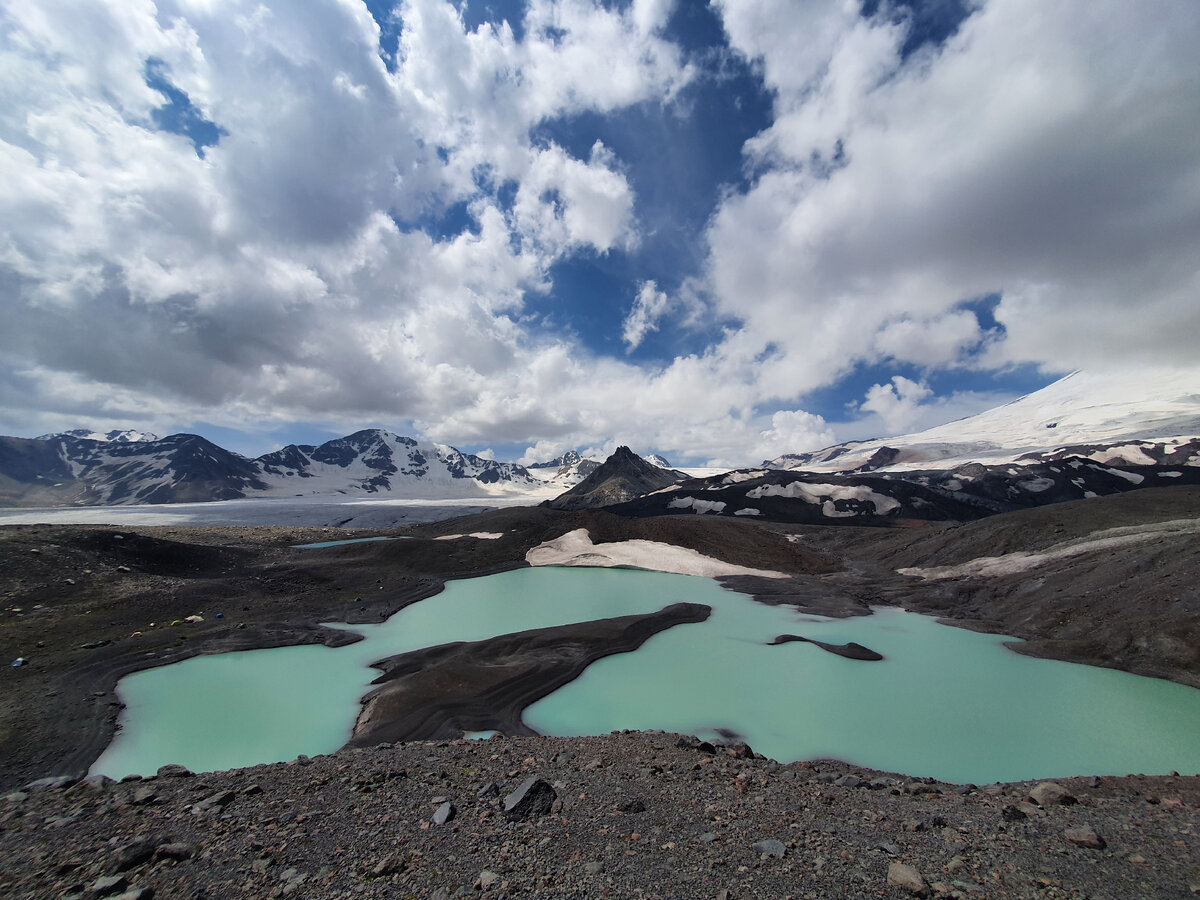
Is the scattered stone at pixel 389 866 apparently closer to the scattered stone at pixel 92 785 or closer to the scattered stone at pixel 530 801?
the scattered stone at pixel 530 801

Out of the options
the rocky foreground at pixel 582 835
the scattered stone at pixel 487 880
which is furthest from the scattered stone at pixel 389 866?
the scattered stone at pixel 487 880

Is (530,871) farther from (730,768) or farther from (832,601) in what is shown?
(832,601)

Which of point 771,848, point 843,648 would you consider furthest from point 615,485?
point 771,848

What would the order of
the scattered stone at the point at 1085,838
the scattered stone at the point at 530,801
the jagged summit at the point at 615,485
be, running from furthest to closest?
the jagged summit at the point at 615,485 → the scattered stone at the point at 530,801 → the scattered stone at the point at 1085,838

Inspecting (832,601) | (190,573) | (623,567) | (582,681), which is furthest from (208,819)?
(623,567)

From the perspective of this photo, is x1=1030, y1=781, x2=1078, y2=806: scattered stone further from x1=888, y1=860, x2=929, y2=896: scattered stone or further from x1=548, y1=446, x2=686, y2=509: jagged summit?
x1=548, y1=446, x2=686, y2=509: jagged summit

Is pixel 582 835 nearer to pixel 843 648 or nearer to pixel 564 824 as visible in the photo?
pixel 564 824

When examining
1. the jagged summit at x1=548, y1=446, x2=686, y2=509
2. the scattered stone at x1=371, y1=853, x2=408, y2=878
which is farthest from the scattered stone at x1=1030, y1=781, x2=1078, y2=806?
the jagged summit at x1=548, y1=446, x2=686, y2=509
